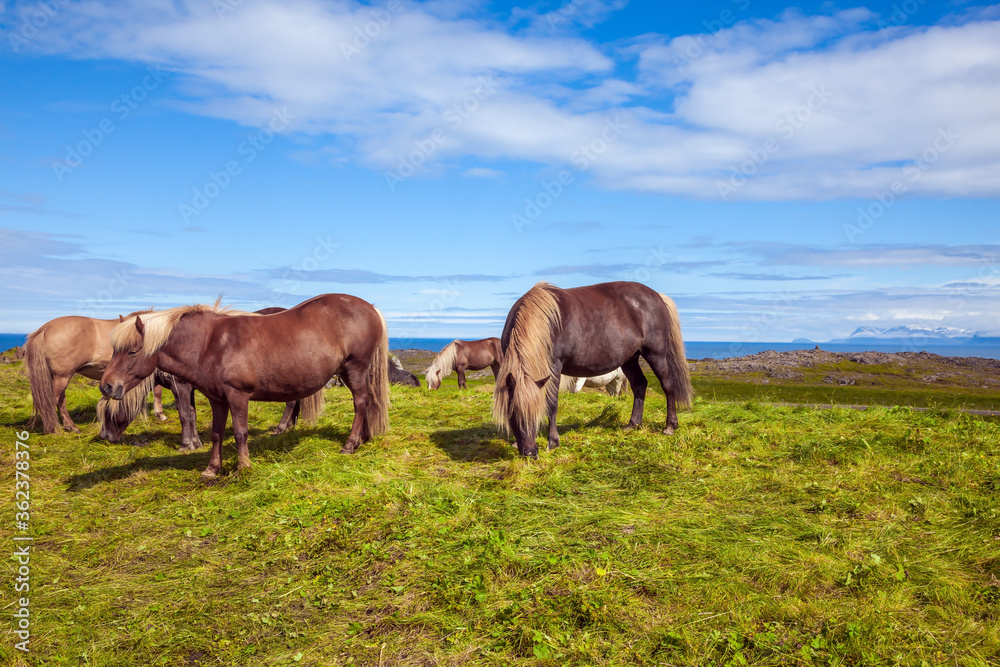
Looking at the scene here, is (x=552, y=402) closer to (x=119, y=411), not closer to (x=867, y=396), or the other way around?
(x=119, y=411)

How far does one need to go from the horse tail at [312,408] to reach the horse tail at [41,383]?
521 cm

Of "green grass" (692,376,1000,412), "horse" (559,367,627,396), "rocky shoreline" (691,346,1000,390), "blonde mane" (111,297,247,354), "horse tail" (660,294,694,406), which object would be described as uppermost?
"blonde mane" (111,297,247,354)

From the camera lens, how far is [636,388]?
10.4 metres

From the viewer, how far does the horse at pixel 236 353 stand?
313 inches

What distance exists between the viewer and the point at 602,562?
5.04 meters

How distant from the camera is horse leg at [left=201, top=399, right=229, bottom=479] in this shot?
8148 millimetres

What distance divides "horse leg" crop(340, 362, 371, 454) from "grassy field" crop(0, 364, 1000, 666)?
0.26m

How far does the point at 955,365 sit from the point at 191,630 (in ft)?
156

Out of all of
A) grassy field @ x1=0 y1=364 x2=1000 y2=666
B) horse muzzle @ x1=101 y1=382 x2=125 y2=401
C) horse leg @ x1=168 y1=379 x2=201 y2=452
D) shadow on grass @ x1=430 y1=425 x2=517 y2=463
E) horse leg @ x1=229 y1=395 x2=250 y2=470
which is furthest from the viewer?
horse leg @ x1=168 y1=379 x2=201 y2=452

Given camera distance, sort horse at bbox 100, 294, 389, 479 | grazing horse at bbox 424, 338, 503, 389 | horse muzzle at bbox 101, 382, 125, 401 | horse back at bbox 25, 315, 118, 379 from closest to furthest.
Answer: horse muzzle at bbox 101, 382, 125, 401 < horse at bbox 100, 294, 389, 479 < horse back at bbox 25, 315, 118, 379 < grazing horse at bbox 424, 338, 503, 389

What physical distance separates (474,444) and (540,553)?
14.0 ft

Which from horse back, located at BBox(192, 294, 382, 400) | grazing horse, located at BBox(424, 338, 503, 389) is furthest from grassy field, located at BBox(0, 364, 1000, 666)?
grazing horse, located at BBox(424, 338, 503, 389)

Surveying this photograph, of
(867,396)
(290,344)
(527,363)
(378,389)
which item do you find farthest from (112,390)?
(867,396)

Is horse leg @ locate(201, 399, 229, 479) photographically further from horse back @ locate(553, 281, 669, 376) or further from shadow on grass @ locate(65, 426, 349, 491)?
horse back @ locate(553, 281, 669, 376)
